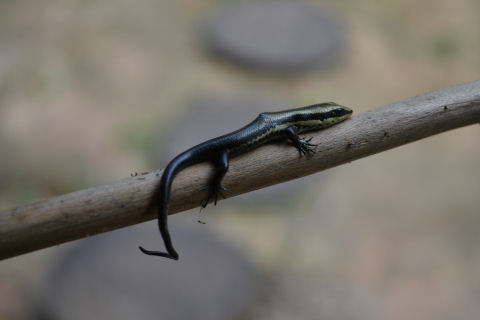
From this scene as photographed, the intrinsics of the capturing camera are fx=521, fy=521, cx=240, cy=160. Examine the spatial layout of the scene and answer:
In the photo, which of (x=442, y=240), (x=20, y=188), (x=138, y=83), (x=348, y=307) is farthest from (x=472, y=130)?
(x=20, y=188)

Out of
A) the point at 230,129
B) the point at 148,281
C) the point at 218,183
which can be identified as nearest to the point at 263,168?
the point at 218,183

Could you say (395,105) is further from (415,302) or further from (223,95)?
(223,95)

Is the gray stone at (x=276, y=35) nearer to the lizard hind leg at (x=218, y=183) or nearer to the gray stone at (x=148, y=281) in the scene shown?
the gray stone at (x=148, y=281)

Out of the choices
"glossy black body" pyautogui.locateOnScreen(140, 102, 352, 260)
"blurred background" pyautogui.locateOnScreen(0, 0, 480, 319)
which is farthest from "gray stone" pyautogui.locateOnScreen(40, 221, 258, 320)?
"glossy black body" pyautogui.locateOnScreen(140, 102, 352, 260)

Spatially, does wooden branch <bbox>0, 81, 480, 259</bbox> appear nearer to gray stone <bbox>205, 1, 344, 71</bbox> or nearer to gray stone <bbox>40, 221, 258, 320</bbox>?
gray stone <bbox>40, 221, 258, 320</bbox>

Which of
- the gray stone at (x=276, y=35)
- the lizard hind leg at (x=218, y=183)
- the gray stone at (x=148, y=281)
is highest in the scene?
the lizard hind leg at (x=218, y=183)

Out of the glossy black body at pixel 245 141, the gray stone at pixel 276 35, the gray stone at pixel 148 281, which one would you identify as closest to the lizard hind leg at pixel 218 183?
the glossy black body at pixel 245 141
